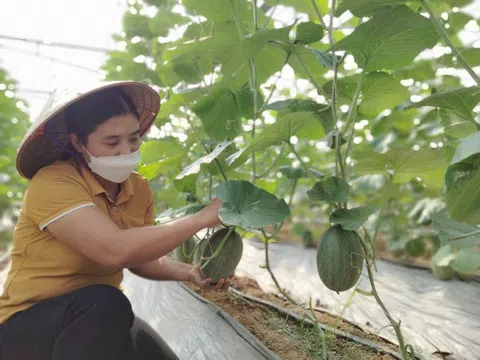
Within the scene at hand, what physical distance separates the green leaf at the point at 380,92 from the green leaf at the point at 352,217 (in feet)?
1.18

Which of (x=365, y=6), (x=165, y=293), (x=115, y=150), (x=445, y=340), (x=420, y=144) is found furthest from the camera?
(x=420, y=144)

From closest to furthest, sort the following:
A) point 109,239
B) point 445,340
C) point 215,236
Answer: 1. point 109,239
2. point 215,236
3. point 445,340

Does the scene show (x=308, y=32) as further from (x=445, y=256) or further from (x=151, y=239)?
(x=445, y=256)

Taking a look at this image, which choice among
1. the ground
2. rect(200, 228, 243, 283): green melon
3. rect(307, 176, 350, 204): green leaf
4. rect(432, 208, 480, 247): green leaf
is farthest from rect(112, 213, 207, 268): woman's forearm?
rect(432, 208, 480, 247): green leaf

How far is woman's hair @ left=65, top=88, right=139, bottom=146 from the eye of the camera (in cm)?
125

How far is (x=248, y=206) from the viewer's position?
3.61 ft

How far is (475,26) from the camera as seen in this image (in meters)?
1.86

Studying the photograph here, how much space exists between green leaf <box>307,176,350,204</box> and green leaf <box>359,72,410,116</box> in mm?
299

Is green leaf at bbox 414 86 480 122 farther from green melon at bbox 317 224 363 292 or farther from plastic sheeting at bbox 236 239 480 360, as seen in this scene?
plastic sheeting at bbox 236 239 480 360

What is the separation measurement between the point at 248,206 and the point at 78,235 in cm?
47

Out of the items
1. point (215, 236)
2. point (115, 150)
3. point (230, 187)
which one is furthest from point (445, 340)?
point (115, 150)

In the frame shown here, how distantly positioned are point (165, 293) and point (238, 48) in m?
1.26

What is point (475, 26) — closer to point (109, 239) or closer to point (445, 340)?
point (445, 340)

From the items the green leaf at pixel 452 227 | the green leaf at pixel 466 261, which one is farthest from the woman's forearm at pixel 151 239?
the green leaf at pixel 466 261
